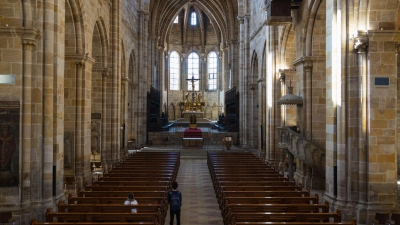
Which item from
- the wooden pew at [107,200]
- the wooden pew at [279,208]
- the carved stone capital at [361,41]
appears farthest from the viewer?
the carved stone capital at [361,41]

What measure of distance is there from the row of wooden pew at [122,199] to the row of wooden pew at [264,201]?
1.89 m

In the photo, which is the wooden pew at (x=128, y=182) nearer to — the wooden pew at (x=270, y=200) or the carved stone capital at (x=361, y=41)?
the wooden pew at (x=270, y=200)

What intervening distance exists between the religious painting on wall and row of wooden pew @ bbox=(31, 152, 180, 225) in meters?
1.81

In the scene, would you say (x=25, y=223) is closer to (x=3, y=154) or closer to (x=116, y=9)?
(x=3, y=154)

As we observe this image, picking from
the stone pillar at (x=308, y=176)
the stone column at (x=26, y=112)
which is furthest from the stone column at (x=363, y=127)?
the stone column at (x=26, y=112)

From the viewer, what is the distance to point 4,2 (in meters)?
10.9

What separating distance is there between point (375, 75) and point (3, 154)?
10678mm

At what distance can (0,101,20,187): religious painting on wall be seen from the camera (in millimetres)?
10750

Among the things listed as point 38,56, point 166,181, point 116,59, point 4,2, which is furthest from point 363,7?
point 116,59

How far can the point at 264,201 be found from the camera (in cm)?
1080

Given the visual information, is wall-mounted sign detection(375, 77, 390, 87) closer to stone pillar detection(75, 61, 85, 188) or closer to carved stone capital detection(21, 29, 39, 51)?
carved stone capital detection(21, 29, 39, 51)

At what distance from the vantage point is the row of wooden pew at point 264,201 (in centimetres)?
902

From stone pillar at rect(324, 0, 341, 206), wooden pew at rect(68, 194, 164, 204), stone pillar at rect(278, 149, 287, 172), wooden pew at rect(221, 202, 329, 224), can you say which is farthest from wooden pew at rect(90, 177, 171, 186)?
stone pillar at rect(278, 149, 287, 172)

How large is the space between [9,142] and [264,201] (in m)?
7.24
